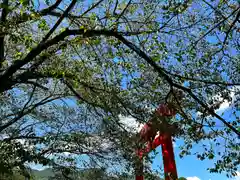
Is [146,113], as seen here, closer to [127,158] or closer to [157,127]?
[157,127]

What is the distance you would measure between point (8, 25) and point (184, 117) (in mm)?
3051

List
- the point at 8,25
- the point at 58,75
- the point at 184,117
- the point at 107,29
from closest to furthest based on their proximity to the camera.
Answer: the point at 8,25
the point at 107,29
the point at 184,117
the point at 58,75

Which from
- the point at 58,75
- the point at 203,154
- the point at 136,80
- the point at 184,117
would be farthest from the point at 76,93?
the point at 203,154

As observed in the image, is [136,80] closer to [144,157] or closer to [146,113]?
[146,113]

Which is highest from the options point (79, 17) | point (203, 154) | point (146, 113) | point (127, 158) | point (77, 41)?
point (79, 17)

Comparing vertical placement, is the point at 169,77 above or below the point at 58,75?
below

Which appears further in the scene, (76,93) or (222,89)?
(76,93)

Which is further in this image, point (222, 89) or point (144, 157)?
point (144, 157)

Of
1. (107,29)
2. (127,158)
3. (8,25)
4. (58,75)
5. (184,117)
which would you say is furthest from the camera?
(127,158)

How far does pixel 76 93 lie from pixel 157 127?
192 cm

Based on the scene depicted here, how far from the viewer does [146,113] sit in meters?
6.57

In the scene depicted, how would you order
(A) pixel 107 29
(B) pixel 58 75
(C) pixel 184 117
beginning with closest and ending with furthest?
(A) pixel 107 29 < (C) pixel 184 117 < (B) pixel 58 75

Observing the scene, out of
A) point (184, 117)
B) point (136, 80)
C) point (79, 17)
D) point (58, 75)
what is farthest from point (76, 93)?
point (184, 117)

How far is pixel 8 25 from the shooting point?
513 centimetres
